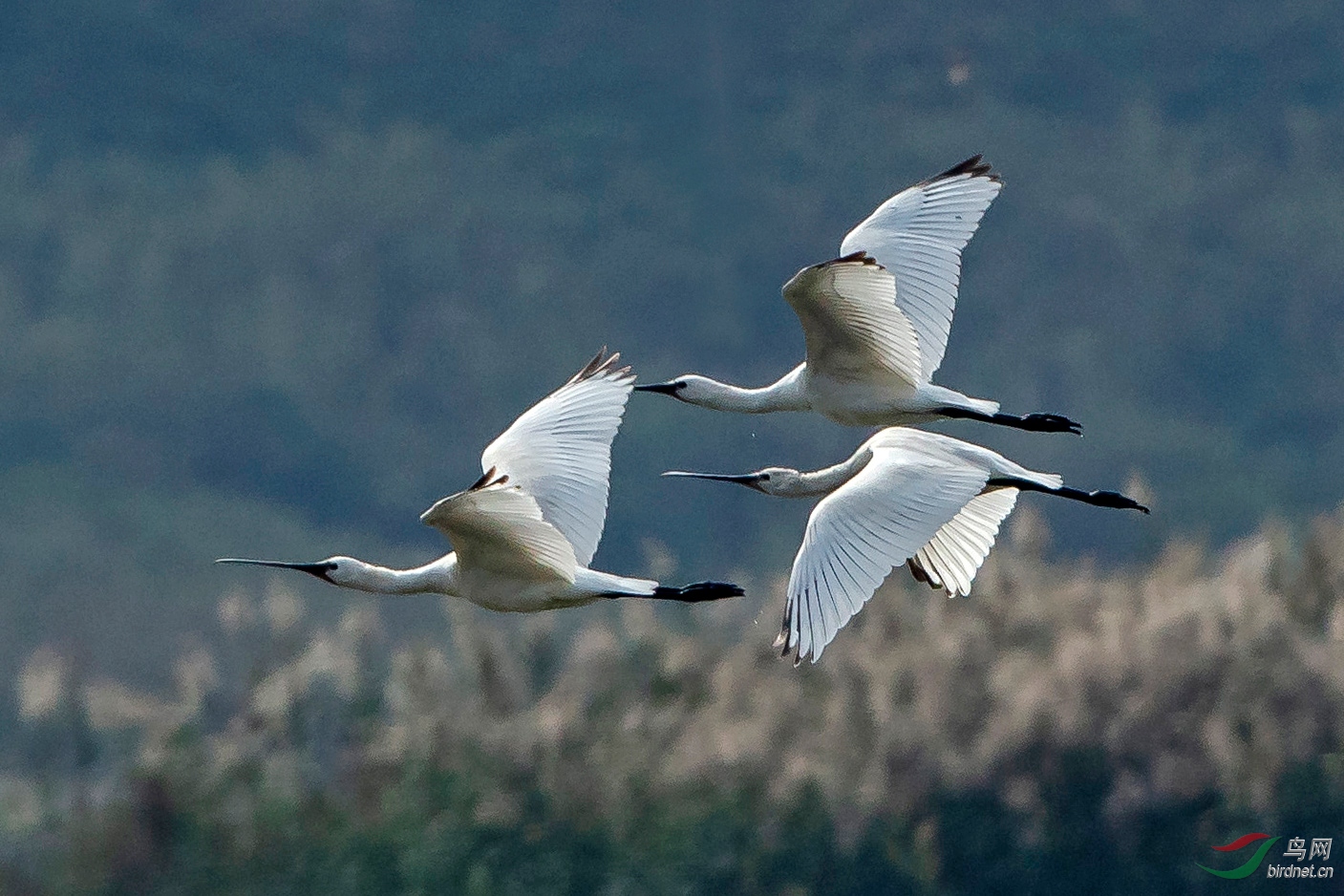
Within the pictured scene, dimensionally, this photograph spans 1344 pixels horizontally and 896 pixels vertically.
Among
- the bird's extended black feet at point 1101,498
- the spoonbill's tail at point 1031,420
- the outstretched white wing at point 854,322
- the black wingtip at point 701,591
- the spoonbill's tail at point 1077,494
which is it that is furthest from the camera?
the bird's extended black feet at point 1101,498

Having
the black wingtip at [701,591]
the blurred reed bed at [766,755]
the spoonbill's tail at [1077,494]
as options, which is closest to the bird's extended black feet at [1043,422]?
the spoonbill's tail at [1077,494]

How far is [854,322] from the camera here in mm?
11398

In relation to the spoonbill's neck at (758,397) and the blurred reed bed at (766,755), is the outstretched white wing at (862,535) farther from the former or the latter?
the blurred reed bed at (766,755)

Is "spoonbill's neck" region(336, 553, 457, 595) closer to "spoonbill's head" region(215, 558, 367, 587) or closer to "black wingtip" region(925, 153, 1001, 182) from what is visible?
"spoonbill's head" region(215, 558, 367, 587)

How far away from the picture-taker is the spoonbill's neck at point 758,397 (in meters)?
12.1

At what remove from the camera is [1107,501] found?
1211 cm

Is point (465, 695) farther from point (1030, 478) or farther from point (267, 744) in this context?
point (1030, 478)

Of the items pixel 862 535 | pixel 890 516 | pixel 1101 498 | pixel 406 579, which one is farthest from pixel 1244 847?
pixel 862 535

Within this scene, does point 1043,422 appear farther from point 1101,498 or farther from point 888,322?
point 888,322

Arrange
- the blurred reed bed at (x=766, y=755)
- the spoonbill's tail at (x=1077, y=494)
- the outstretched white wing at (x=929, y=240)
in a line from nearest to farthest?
1. the spoonbill's tail at (x=1077, y=494)
2. the outstretched white wing at (x=929, y=240)
3. the blurred reed bed at (x=766, y=755)

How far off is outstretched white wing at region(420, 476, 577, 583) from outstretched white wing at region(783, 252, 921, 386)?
1.52m

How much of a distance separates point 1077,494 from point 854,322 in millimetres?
1459

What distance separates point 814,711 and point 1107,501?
15.3m

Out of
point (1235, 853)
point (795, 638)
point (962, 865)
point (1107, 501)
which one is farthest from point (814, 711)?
point (795, 638)
